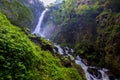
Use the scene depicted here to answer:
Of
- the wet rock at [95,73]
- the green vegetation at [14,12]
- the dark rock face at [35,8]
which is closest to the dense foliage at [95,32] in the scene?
the wet rock at [95,73]

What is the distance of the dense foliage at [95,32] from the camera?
70.0ft

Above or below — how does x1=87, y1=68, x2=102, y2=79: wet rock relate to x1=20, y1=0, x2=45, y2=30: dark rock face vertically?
Answer: below

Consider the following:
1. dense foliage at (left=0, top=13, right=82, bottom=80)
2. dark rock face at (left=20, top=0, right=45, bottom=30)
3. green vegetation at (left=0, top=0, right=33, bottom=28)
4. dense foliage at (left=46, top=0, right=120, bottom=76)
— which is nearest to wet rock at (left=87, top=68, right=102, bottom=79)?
dense foliage at (left=46, top=0, right=120, bottom=76)

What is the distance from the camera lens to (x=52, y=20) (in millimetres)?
41219

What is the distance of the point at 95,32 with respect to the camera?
2655cm

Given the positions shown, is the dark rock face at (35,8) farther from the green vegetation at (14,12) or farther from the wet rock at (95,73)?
the green vegetation at (14,12)

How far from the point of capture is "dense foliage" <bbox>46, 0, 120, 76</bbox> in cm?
2135

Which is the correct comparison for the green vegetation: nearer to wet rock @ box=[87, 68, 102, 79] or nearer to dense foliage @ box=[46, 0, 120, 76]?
wet rock @ box=[87, 68, 102, 79]

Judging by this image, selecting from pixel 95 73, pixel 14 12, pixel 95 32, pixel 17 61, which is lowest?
pixel 17 61

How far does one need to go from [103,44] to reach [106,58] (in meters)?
2.20

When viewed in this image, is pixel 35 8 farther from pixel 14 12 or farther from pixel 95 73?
pixel 14 12

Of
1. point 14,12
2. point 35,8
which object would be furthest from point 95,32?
point 35,8

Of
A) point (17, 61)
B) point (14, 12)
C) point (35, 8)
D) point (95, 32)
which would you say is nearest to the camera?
point (17, 61)

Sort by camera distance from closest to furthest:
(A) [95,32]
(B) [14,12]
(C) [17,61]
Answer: (C) [17,61]
(B) [14,12]
(A) [95,32]
